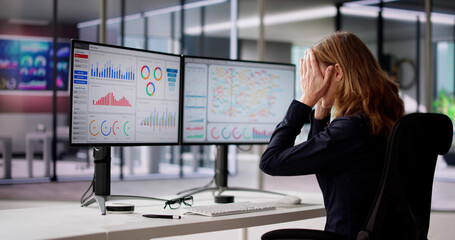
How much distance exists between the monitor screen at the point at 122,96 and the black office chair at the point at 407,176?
3.51ft

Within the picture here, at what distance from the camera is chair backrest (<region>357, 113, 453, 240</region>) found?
4.87 feet

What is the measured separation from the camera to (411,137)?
4.85 ft

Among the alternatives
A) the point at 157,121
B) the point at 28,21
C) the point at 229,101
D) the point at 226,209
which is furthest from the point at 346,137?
the point at 28,21

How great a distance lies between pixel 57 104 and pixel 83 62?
4.36 m

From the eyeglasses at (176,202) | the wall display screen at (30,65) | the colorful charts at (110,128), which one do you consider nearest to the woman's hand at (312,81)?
the eyeglasses at (176,202)

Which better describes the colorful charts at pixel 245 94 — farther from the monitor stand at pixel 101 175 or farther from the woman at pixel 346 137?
the woman at pixel 346 137

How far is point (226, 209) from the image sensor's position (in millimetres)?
1959

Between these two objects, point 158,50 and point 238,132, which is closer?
point 238,132

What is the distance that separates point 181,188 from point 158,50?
1832 millimetres

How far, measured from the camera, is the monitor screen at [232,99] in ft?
8.23

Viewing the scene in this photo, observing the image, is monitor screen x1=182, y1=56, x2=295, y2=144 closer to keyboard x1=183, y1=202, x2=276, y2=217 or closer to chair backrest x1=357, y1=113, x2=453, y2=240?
keyboard x1=183, y1=202, x2=276, y2=217

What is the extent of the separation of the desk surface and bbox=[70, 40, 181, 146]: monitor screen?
0.97ft

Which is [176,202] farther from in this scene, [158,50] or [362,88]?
[158,50]

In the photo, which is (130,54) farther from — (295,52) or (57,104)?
(295,52)
